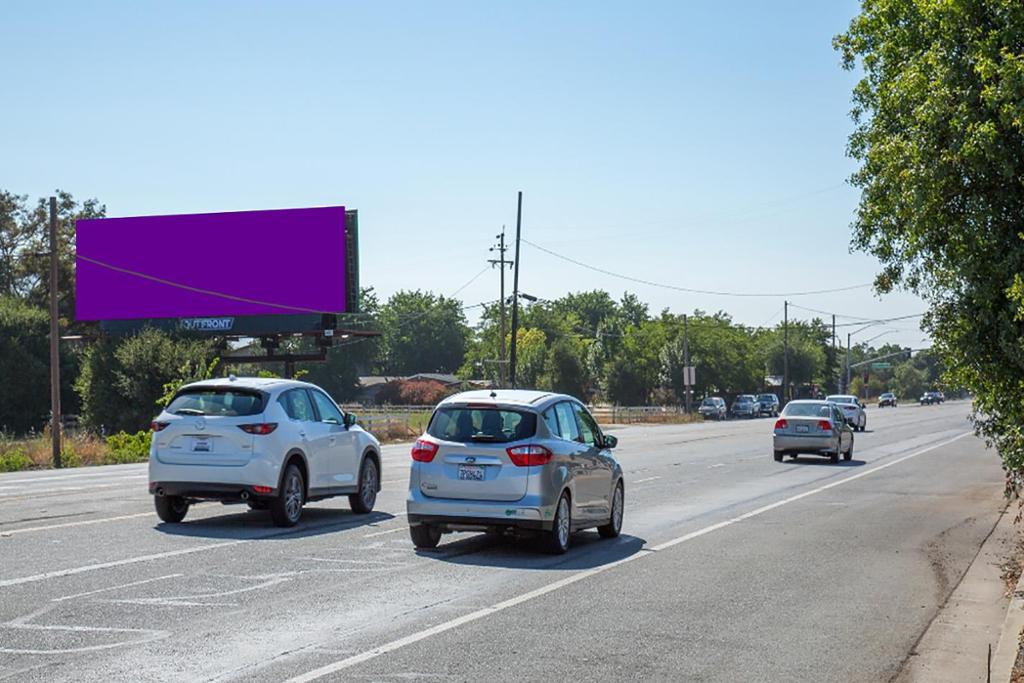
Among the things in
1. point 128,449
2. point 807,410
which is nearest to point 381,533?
point 807,410

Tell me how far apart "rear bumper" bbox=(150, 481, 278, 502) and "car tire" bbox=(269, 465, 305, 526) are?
0.23 meters

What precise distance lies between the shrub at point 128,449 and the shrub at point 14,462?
271 cm

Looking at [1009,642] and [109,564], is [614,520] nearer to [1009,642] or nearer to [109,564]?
[109,564]

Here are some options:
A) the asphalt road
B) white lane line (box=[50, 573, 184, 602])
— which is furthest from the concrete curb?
white lane line (box=[50, 573, 184, 602])

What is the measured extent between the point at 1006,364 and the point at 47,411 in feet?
219

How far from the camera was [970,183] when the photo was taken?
38.7ft

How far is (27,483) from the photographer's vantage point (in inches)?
1010

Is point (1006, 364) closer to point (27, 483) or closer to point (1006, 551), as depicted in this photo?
point (1006, 551)

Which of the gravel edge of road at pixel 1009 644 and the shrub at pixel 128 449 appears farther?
the shrub at pixel 128 449

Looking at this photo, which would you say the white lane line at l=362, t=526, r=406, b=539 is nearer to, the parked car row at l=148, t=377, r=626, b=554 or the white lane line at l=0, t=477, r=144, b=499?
the parked car row at l=148, t=377, r=626, b=554

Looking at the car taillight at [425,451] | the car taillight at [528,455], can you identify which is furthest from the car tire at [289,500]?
the car taillight at [528,455]

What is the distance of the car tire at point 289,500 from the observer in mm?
16203

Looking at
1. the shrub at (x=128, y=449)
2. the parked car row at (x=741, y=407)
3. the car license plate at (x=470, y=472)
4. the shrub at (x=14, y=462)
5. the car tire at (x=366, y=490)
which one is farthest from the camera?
the parked car row at (x=741, y=407)

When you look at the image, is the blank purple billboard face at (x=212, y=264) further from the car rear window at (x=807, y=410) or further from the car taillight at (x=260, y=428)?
the car taillight at (x=260, y=428)
